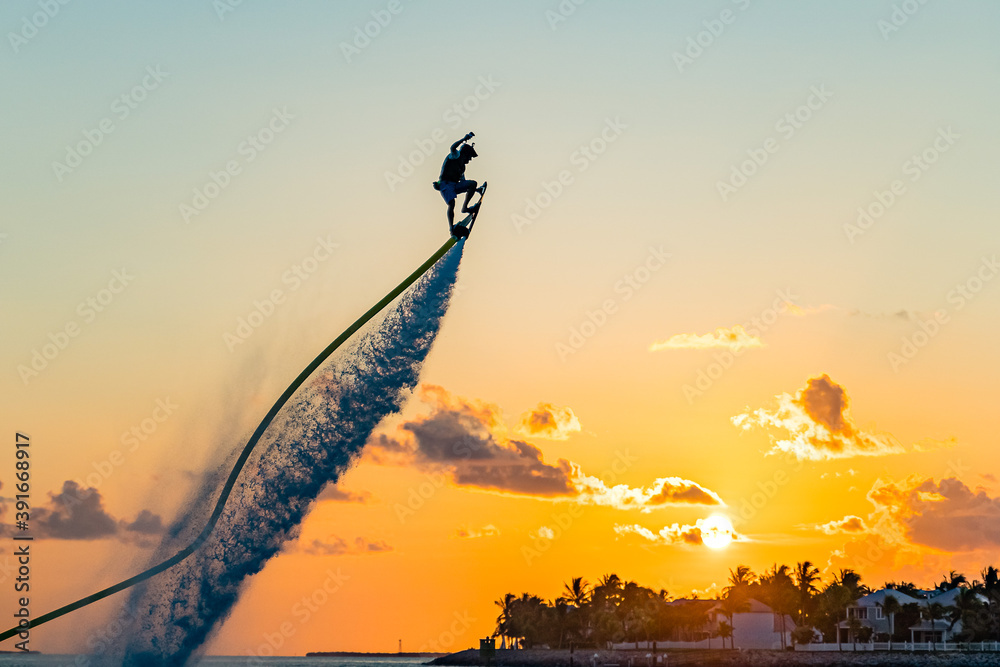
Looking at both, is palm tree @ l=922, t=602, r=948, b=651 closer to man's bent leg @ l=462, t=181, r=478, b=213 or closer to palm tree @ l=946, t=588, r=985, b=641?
palm tree @ l=946, t=588, r=985, b=641

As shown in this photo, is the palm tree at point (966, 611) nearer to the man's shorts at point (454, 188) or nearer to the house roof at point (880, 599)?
the house roof at point (880, 599)

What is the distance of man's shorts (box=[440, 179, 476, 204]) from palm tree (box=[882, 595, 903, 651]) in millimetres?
129564

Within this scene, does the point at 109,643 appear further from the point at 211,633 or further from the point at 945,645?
the point at 945,645

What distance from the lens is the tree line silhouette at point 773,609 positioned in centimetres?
14475

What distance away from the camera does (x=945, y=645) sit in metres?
131

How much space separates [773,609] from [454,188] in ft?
469

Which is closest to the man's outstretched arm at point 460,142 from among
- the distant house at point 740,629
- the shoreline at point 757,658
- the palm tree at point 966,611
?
the shoreline at point 757,658

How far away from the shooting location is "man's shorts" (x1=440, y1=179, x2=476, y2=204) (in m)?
36.1

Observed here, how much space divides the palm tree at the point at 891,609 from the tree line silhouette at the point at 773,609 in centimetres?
13

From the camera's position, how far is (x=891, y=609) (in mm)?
149375

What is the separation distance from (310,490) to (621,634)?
470 ft

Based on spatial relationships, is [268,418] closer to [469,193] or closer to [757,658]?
[469,193]

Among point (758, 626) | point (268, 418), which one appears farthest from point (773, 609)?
point (268, 418)

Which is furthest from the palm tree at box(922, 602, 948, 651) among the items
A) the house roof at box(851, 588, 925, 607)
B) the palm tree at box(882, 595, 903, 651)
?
the house roof at box(851, 588, 925, 607)
